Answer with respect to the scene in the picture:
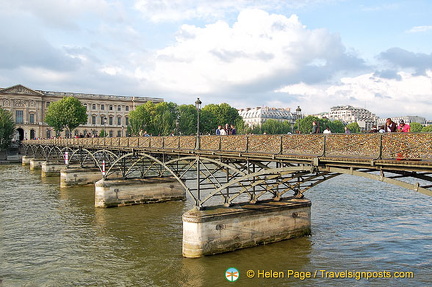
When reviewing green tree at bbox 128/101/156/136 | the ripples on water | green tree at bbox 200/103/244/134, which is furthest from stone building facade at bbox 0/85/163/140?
the ripples on water

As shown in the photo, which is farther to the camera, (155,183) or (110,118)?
(110,118)

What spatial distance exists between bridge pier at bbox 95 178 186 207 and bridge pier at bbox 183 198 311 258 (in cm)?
1314

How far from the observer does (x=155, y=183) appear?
31203 mm

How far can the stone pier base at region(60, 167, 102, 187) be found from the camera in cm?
4044

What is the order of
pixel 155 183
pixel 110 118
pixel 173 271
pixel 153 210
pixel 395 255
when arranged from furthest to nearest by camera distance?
pixel 110 118 → pixel 155 183 → pixel 153 210 → pixel 395 255 → pixel 173 271

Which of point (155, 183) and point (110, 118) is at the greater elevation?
point (110, 118)

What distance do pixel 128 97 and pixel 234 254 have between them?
12585 centimetres

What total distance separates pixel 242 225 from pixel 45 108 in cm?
11920

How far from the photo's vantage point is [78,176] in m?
41.2

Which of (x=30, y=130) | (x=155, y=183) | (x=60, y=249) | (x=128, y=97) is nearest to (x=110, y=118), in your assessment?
(x=128, y=97)

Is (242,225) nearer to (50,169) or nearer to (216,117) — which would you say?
(50,169)

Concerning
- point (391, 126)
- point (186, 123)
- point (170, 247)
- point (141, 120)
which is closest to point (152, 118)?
point (141, 120)

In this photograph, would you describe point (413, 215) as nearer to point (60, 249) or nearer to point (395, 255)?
point (395, 255)

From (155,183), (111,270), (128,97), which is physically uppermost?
(128,97)
